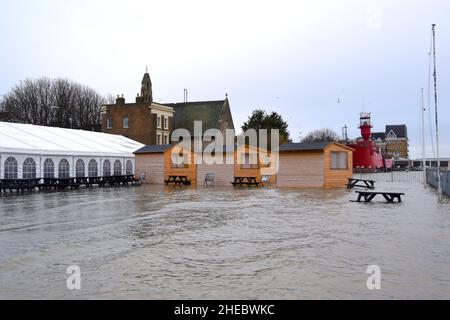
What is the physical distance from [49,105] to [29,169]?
118ft

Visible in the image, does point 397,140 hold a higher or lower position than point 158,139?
higher

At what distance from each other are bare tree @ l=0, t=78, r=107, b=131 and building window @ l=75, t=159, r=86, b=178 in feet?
101

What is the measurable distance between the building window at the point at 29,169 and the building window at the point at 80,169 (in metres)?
3.78

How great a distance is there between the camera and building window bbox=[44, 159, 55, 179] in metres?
27.1

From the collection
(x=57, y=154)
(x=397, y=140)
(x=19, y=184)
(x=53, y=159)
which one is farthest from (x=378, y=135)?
(x=19, y=184)

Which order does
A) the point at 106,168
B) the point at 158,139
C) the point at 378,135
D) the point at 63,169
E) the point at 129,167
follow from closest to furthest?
the point at 63,169
the point at 106,168
the point at 129,167
the point at 158,139
the point at 378,135

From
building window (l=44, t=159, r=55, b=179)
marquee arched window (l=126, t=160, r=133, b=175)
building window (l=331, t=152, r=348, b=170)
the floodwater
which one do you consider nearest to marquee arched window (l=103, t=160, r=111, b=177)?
marquee arched window (l=126, t=160, r=133, b=175)

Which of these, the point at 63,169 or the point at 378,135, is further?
the point at 378,135

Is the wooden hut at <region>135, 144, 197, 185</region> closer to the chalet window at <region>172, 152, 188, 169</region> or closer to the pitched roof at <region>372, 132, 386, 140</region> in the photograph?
the chalet window at <region>172, 152, 188, 169</region>

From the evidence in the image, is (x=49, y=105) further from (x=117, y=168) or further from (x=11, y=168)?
(x=11, y=168)

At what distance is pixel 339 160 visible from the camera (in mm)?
28359
